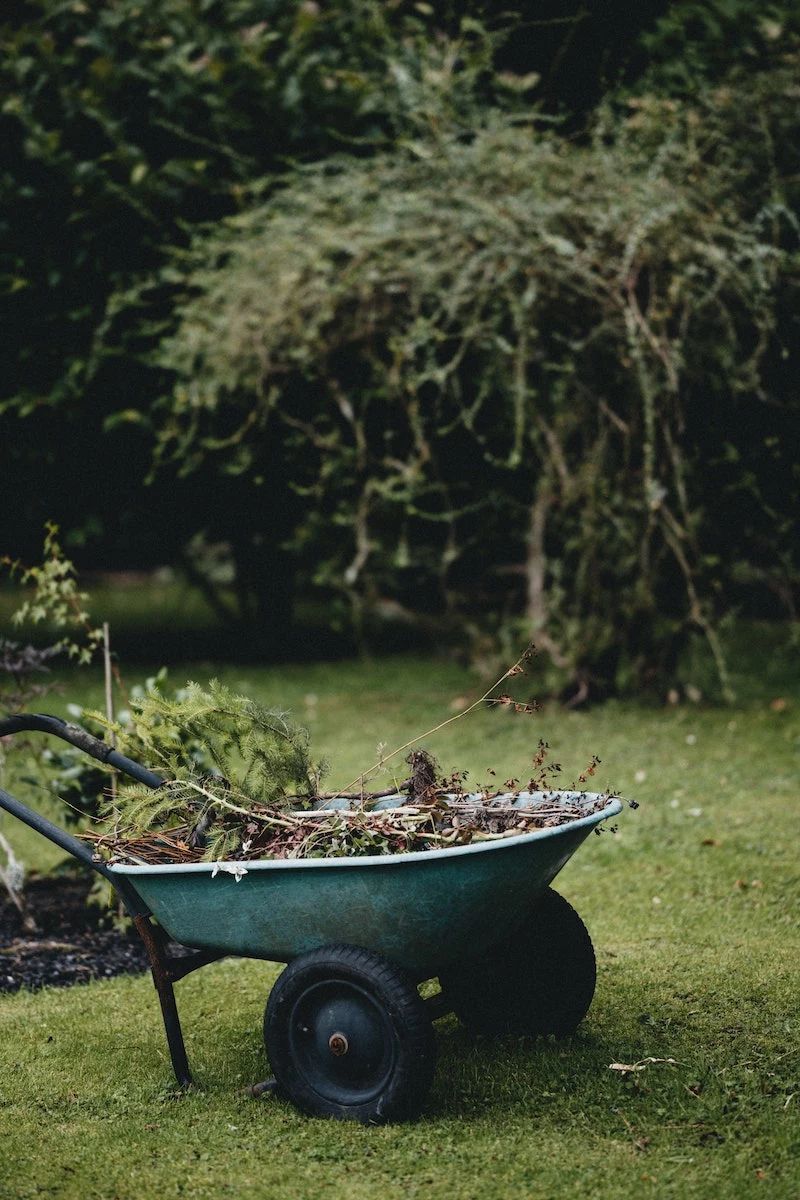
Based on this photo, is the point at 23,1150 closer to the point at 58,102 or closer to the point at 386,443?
the point at 386,443

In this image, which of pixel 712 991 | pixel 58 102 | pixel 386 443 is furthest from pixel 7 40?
pixel 712 991

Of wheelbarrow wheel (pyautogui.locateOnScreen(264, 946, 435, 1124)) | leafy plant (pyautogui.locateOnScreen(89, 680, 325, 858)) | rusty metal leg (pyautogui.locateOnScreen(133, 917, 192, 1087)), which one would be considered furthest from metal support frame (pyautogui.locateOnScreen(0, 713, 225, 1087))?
wheelbarrow wheel (pyautogui.locateOnScreen(264, 946, 435, 1124))

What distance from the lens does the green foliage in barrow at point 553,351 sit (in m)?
6.86

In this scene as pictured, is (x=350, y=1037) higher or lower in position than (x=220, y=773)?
lower

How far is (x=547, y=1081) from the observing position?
3.16 meters

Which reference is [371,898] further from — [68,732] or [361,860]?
[68,732]

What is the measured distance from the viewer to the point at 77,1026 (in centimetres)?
370

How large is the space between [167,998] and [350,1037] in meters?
0.53

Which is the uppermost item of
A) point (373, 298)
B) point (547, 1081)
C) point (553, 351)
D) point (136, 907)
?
point (373, 298)

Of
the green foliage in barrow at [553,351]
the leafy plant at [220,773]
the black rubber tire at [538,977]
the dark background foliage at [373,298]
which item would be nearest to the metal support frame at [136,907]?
the leafy plant at [220,773]

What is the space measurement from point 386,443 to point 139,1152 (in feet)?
20.6

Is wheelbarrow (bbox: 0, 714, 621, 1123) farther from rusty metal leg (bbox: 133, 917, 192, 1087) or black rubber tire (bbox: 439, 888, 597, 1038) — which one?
black rubber tire (bbox: 439, 888, 597, 1038)

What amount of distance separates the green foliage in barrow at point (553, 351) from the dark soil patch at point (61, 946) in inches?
127

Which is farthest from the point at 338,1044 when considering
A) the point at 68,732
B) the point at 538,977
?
the point at 68,732
